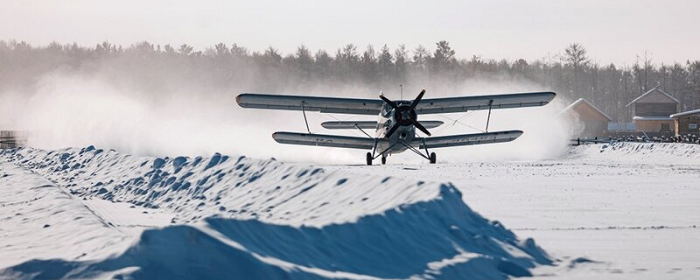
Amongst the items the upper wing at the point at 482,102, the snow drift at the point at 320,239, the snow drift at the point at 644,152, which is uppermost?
the upper wing at the point at 482,102

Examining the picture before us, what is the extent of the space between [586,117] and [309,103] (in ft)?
216

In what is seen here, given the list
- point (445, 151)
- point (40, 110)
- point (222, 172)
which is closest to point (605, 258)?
point (222, 172)

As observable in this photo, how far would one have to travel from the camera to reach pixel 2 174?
25.4 meters

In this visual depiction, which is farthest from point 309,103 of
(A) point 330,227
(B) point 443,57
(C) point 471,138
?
(B) point 443,57

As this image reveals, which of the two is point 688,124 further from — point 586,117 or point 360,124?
point 360,124

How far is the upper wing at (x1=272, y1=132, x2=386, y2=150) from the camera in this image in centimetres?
3347

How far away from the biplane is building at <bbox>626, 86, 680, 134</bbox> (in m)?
67.4

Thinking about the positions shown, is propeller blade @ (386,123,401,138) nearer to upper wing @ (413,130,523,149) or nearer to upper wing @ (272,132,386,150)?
upper wing @ (272,132,386,150)

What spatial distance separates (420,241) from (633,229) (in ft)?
14.8

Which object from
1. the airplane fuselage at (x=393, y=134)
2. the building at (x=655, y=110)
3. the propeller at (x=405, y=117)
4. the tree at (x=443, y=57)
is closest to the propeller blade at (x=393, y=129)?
the propeller at (x=405, y=117)

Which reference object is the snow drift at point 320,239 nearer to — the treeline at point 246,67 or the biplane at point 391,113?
the biplane at point 391,113

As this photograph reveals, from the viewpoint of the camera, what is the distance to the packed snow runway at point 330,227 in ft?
25.9

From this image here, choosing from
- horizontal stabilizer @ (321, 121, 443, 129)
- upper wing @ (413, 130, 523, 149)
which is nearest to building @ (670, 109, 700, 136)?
upper wing @ (413, 130, 523, 149)

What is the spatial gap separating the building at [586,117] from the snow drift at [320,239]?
8224cm
